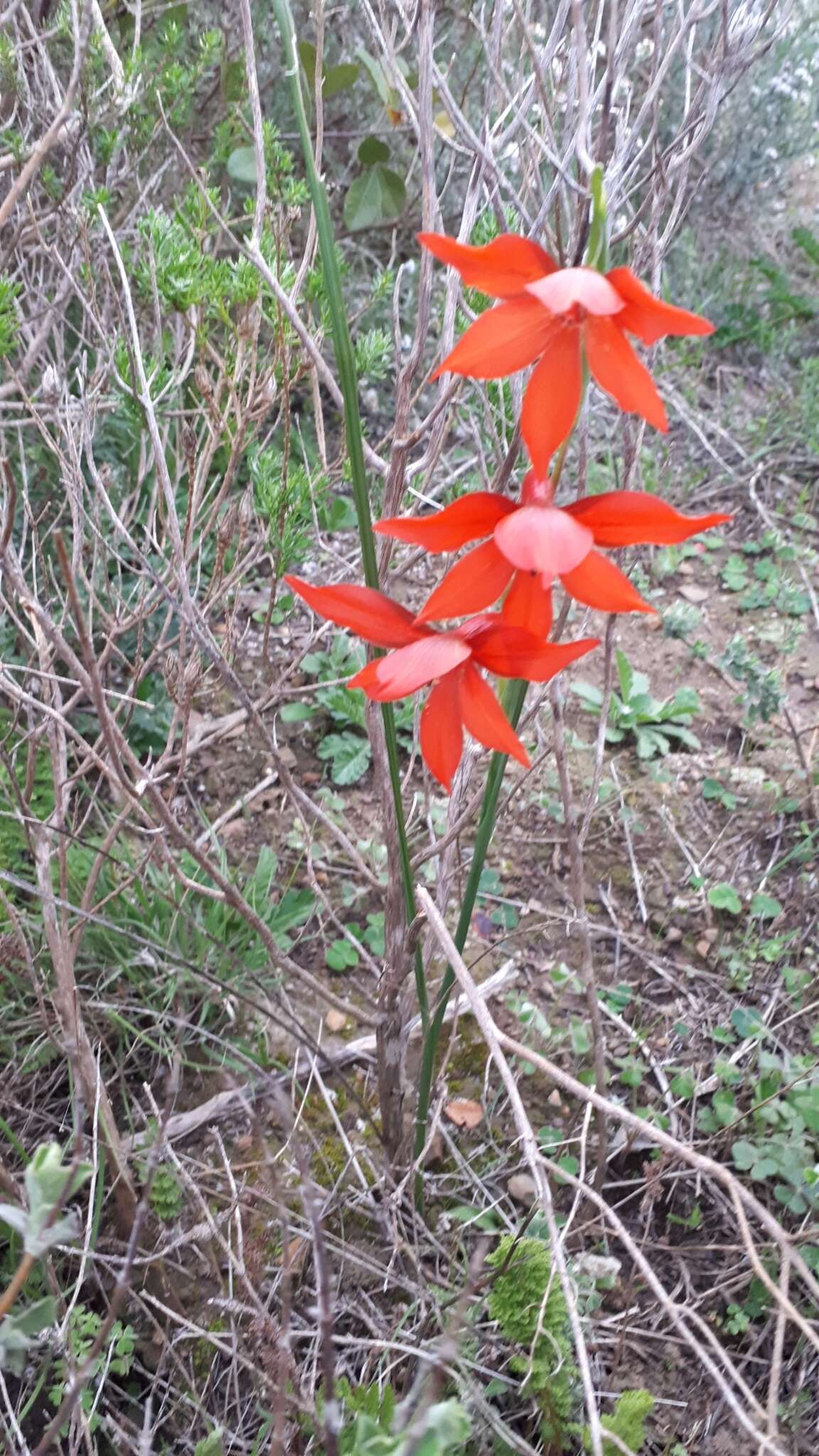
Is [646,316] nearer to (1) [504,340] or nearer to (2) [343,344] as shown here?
(1) [504,340]

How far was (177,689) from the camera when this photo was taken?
1256 mm

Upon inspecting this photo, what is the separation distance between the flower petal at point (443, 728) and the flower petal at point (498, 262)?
249 millimetres

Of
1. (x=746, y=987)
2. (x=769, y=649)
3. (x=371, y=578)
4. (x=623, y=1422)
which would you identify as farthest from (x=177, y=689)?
(x=769, y=649)

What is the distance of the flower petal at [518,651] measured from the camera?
0.64 metres

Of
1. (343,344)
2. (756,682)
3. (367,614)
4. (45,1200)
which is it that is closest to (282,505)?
(343,344)

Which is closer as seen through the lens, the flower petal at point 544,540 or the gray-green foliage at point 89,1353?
the flower petal at point 544,540

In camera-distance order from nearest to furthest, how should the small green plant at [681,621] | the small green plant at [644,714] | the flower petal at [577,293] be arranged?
the flower petal at [577,293], the small green plant at [644,714], the small green plant at [681,621]

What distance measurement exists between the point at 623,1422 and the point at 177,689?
100 cm

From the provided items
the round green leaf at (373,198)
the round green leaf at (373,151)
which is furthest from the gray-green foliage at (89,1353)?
the round green leaf at (373,151)

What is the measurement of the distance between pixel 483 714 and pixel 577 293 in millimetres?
285

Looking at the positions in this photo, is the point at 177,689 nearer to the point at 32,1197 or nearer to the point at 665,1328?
the point at 32,1197

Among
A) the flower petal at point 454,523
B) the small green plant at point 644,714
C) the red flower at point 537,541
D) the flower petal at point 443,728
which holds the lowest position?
the small green plant at point 644,714

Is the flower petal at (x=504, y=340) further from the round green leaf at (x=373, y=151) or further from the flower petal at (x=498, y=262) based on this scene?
the round green leaf at (x=373, y=151)

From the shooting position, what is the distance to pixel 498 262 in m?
0.56
